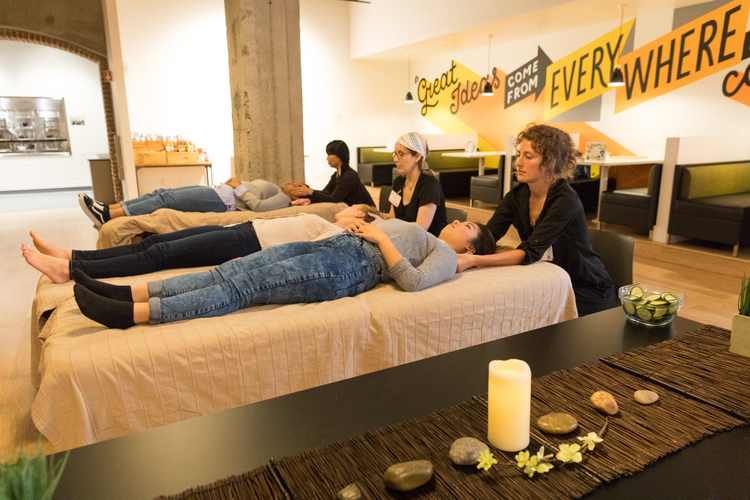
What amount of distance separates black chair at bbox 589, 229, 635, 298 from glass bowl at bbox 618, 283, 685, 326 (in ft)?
2.30

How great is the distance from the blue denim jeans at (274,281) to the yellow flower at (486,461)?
1.16m

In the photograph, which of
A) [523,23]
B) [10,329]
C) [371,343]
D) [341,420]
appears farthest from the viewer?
[523,23]

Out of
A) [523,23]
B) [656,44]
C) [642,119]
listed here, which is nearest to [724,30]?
[656,44]

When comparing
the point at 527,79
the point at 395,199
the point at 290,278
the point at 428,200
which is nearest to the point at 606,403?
the point at 290,278

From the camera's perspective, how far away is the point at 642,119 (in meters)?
6.81

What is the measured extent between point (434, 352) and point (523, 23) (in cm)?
661

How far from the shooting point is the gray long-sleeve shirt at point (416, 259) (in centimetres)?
200

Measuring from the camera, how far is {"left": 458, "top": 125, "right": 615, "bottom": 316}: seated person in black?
88.8 inches

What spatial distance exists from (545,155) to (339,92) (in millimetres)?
9174

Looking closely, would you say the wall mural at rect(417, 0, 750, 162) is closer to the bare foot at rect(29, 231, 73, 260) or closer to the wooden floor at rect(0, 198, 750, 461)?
the wooden floor at rect(0, 198, 750, 461)

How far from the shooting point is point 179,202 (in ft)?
12.9

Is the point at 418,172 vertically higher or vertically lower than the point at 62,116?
lower

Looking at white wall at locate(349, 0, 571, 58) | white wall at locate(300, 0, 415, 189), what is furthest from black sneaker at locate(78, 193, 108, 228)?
white wall at locate(300, 0, 415, 189)

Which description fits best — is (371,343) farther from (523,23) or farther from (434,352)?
(523,23)
